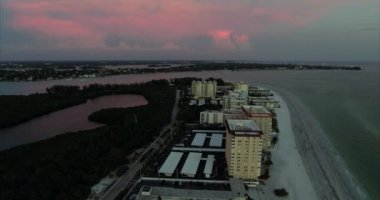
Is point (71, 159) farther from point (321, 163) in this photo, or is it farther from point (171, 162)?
point (321, 163)

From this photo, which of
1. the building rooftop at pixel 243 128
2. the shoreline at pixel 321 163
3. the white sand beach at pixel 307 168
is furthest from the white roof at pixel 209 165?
the shoreline at pixel 321 163

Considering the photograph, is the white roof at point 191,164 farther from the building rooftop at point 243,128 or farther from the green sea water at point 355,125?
the green sea water at point 355,125

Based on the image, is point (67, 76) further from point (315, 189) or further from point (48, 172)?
point (315, 189)

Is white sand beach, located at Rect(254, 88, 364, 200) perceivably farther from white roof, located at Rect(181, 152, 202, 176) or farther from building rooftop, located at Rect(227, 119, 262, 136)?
white roof, located at Rect(181, 152, 202, 176)

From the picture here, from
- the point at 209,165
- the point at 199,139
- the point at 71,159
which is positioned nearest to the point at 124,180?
the point at 71,159

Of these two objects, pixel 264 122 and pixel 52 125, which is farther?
pixel 52 125

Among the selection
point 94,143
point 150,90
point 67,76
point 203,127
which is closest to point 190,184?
point 94,143

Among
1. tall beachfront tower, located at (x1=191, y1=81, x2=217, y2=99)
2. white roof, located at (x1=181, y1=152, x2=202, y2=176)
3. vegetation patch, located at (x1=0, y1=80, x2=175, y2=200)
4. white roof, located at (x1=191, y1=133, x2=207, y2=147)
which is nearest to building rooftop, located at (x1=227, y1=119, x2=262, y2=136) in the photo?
white roof, located at (x1=181, y1=152, x2=202, y2=176)

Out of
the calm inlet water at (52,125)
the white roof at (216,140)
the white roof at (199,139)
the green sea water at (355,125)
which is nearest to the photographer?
the green sea water at (355,125)
